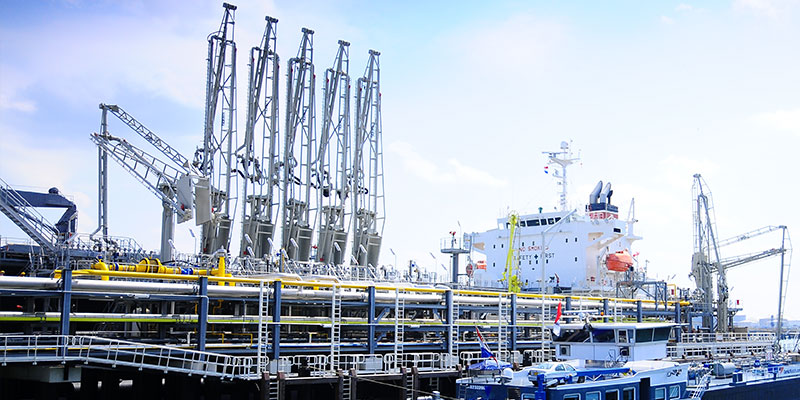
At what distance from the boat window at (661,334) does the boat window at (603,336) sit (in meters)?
2.35

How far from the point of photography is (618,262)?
65.4 metres

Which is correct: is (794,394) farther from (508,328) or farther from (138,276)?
(138,276)

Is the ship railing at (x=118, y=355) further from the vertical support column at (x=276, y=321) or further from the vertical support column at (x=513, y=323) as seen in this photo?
the vertical support column at (x=513, y=323)

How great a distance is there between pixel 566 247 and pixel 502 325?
84.7ft

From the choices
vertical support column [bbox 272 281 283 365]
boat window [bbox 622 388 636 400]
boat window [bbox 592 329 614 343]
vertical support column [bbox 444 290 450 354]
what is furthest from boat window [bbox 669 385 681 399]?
vertical support column [bbox 272 281 283 365]

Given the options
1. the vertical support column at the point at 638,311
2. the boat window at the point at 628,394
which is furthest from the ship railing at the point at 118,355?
the vertical support column at the point at 638,311

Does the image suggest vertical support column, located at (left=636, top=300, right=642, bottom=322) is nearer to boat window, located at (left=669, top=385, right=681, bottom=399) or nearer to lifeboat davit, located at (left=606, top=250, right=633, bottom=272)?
lifeboat davit, located at (left=606, top=250, right=633, bottom=272)

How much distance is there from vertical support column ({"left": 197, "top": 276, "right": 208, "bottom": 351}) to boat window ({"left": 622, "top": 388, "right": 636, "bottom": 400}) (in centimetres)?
1719

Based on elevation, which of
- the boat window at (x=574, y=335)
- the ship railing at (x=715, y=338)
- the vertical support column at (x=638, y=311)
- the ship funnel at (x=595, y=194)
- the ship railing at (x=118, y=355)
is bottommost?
the ship railing at (x=715, y=338)

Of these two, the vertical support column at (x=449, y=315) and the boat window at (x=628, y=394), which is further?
the vertical support column at (x=449, y=315)

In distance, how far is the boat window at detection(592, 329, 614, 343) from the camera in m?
33.3

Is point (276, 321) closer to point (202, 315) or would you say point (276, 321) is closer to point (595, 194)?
point (202, 315)

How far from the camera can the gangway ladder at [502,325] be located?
140 ft

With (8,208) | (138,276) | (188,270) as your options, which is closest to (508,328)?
(188,270)
